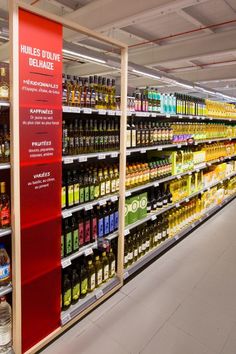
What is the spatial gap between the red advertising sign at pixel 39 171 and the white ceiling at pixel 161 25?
2786mm

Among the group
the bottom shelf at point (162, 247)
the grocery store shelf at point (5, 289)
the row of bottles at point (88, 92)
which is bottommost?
the bottom shelf at point (162, 247)

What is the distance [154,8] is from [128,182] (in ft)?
8.72

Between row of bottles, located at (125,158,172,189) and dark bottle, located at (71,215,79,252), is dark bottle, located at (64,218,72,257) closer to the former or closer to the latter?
dark bottle, located at (71,215,79,252)

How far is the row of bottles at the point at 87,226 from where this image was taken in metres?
2.53

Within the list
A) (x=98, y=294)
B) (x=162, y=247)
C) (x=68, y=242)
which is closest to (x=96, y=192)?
(x=68, y=242)

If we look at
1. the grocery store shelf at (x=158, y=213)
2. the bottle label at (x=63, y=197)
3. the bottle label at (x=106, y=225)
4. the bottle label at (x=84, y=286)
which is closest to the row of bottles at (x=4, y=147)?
the bottle label at (x=63, y=197)

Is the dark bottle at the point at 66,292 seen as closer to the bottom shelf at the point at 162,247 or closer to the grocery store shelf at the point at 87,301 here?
the grocery store shelf at the point at 87,301

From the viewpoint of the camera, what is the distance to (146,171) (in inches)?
141

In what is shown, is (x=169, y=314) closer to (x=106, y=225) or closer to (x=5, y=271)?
(x=106, y=225)

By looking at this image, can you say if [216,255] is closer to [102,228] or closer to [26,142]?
[102,228]

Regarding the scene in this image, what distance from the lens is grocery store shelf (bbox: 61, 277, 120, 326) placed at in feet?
8.12

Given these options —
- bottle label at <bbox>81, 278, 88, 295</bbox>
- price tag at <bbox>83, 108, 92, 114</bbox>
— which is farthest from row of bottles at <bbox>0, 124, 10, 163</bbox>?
bottle label at <bbox>81, 278, 88, 295</bbox>

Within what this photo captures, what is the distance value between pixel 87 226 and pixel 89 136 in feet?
2.74

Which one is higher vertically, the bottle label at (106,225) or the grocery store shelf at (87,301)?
the bottle label at (106,225)
